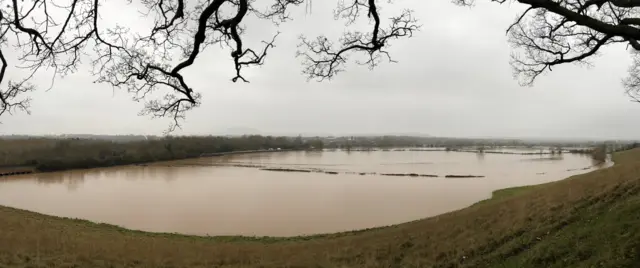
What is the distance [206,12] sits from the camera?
3184mm

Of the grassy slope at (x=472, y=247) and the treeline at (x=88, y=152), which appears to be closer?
the grassy slope at (x=472, y=247)

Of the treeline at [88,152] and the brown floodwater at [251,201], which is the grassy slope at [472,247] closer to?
the brown floodwater at [251,201]

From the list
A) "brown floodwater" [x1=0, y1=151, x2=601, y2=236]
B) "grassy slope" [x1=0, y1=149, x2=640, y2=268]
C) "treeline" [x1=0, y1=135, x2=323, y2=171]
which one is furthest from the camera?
"treeline" [x1=0, y1=135, x2=323, y2=171]

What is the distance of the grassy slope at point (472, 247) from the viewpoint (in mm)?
4340

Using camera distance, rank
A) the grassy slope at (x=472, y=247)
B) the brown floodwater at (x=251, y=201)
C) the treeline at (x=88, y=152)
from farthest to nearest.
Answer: the treeline at (x=88, y=152) < the brown floodwater at (x=251, y=201) < the grassy slope at (x=472, y=247)

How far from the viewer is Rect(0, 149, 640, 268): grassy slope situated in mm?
4340

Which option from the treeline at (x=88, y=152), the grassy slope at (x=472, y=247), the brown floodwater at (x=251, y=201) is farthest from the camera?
the treeline at (x=88, y=152)

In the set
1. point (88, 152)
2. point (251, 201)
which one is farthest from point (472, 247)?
point (88, 152)

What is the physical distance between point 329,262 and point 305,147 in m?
104

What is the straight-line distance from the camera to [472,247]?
672cm

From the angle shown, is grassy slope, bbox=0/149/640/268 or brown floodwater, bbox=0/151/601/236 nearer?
grassy slope, bbox=0/149/640/268

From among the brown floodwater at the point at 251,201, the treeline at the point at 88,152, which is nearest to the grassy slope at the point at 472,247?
the brown floodwater at the point at 251,201

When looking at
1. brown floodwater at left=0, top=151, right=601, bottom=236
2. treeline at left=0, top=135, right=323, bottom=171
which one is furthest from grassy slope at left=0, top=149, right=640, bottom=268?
treeline at left=0, top=135, right=323, bottom=171

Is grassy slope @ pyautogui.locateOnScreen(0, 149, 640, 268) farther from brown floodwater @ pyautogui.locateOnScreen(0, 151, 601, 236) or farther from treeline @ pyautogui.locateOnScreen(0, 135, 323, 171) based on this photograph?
treeline @ pyautogui.locateOnScreen(0, 135, 323, 171)
